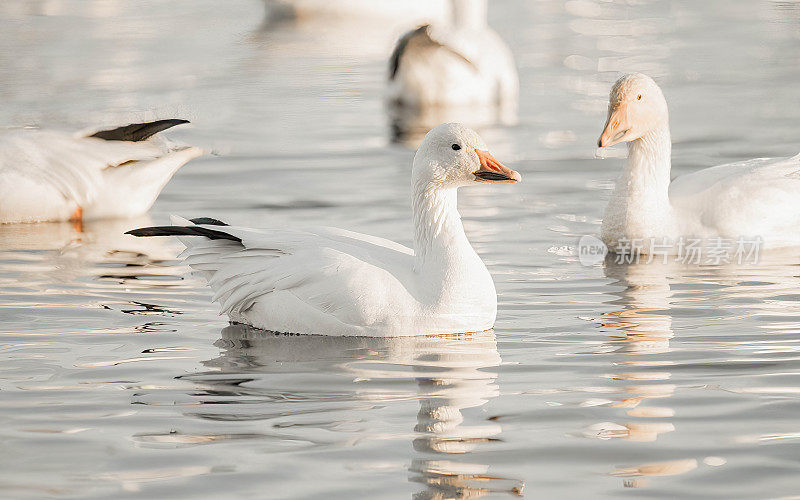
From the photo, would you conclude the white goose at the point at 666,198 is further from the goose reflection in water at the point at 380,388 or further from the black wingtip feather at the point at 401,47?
the black wingtip feather at the point at 401,47

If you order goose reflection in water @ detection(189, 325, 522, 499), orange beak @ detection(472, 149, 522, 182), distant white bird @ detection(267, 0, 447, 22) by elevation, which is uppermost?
distant white bird @ detection(267, 0, 447, 22)

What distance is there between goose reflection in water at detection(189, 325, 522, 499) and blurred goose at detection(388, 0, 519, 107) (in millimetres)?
7951

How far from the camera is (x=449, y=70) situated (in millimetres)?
15219

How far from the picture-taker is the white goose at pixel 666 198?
9.29 metres

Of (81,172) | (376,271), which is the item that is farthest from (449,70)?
(376,271)

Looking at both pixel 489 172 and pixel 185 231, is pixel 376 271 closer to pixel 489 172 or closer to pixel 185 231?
pixel 489 172

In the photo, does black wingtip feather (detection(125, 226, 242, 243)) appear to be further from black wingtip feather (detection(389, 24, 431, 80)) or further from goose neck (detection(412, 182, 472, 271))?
black wingtip feather (detection(389, 24, 431, 80))

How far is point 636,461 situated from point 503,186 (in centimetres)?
638

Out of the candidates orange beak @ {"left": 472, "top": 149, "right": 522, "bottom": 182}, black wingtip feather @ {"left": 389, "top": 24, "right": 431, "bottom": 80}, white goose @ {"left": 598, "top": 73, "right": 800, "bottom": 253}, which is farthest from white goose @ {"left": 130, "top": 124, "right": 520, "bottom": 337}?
black wingtip feather @ {"left": 389, "top": 24, "right": 431, "bottom": 80}

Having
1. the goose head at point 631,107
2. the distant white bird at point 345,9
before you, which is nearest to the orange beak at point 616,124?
the goose head at point 631,107

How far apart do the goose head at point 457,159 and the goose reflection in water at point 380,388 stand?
2.72 ft

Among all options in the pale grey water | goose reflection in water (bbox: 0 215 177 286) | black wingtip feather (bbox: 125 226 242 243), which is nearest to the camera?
the pale grey water

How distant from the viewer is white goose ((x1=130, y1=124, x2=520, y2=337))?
23.4 feet

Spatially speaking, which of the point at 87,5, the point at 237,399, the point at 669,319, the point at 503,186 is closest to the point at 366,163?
the point at 503,186
